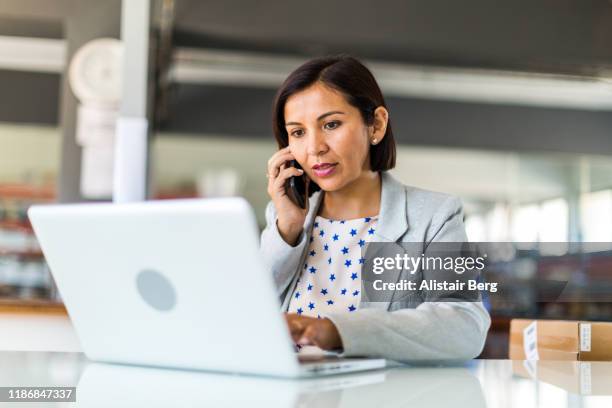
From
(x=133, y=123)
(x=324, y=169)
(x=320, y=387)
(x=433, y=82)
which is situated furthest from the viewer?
(x=433, y=82)

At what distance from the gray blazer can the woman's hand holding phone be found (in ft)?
0.08

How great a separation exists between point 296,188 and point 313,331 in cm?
73

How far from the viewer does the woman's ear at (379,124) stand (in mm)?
1824

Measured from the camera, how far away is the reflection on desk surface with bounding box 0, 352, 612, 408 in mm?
911

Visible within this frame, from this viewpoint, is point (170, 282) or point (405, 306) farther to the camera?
point (405, 306)

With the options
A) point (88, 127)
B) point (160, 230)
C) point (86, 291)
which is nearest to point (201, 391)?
point (160, 230)

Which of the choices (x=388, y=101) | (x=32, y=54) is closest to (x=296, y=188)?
(x=388, y=101)

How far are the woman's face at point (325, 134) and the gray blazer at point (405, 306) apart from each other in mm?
109

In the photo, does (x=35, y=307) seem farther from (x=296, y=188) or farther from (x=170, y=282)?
(x=170, y=282)

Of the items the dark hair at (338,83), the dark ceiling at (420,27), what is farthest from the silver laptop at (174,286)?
the dark ceiling at (420,27)

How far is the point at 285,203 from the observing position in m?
1.75

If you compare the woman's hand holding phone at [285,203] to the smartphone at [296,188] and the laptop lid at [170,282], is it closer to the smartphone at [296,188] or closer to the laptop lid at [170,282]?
the smartphone at [296,188]

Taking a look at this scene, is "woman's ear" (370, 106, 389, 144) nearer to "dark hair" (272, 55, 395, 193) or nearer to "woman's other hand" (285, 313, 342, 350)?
"dark hair" (272, 55, 395, 193)

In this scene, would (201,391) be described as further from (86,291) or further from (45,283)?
(45,283)
